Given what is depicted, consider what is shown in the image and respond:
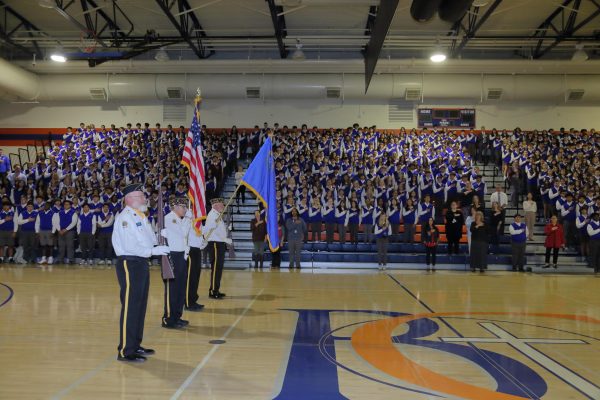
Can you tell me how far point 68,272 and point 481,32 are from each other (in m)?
19.1

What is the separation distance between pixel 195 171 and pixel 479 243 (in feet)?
35.1

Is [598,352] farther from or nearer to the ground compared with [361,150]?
nearer to the ground

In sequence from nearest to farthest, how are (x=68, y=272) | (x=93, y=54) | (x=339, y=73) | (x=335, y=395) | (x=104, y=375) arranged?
(x=335, y=395), (x=104, y=375), (x=68, y=272), (x=93, y=54), (x=339, y=73)

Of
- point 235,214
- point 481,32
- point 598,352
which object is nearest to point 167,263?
point 598,352

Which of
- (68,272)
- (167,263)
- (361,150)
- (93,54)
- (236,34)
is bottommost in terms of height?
(68,272)

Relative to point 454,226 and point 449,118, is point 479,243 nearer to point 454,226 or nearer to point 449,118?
point 454,226

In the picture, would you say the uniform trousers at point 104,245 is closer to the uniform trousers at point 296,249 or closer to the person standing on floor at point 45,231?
the person standing on floor at point 45,231

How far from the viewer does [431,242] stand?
653 inches

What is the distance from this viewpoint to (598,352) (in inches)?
248

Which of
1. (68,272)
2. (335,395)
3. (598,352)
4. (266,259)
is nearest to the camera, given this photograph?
(335,395)

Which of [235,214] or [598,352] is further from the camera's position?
[235,214]

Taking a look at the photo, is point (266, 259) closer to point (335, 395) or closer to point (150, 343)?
point (150, 343)

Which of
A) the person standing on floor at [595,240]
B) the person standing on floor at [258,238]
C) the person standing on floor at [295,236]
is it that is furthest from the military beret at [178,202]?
the person standing on floor at [595,240]

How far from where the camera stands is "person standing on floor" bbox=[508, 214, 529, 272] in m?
16.4
